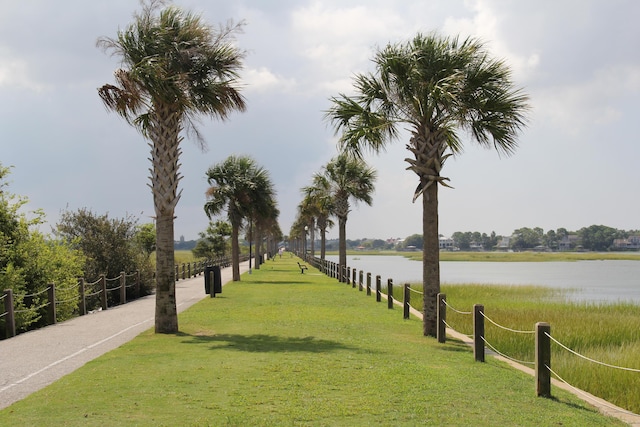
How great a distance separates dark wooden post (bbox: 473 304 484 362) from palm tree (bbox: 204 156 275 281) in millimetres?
25113

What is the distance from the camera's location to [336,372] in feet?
31.4

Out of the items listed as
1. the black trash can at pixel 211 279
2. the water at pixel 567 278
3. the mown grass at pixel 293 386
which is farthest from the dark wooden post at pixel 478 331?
the water at pixel 567 278

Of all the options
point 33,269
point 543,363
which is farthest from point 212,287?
point 543,363

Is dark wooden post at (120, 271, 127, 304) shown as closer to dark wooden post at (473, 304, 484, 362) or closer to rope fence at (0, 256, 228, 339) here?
rope fence at (0, 256, 228, 339)

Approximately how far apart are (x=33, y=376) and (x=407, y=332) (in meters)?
8.27

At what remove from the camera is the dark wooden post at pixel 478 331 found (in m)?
10.7

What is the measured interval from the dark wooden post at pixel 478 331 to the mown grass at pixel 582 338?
1.28m

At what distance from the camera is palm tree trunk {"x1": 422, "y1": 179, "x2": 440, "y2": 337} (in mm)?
14242

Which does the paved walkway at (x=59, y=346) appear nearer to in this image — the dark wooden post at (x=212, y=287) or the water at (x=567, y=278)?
the dark wooden post at (x=212, y=287)

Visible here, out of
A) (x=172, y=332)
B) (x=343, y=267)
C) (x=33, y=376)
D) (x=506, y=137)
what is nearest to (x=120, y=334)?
(x=172, y=332)

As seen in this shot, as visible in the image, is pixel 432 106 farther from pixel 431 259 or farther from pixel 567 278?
pixel 567 278

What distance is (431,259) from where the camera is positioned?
1430 cm

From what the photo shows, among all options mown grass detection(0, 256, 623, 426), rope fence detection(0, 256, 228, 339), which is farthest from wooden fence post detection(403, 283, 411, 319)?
rope fence detection(0, 256, 228, 339)

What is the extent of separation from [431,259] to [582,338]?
428 cm
